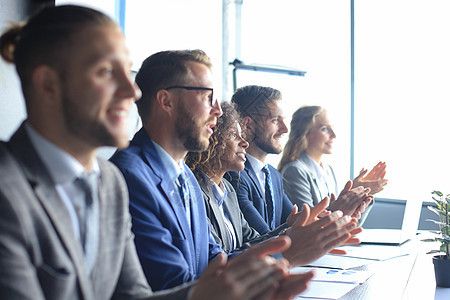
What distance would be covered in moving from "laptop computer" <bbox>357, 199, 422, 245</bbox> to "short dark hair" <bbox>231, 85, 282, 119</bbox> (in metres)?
1.18

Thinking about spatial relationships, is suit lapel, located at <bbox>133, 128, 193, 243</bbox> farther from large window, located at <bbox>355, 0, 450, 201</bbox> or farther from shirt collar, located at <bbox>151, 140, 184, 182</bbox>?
large window, located at <bbox>355, 0, 450, 201</bbox>

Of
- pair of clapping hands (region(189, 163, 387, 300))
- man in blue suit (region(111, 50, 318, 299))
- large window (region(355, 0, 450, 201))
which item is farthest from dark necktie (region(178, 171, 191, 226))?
large window (region(355, 0, 450, 201))

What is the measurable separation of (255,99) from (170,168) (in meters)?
1.74

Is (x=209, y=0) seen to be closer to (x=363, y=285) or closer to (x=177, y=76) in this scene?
(x=177, y=76)

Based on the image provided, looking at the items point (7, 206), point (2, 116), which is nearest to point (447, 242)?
point (7, 206)

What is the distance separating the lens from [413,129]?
5.63 m

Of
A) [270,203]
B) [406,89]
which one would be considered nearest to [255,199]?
[270,203]

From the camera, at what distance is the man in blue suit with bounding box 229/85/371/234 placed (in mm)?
3133

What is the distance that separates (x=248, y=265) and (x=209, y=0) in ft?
19.6

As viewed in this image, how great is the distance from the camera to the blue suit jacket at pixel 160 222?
5.41ft

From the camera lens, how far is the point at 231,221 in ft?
8.83

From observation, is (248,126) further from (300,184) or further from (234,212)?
(234,212)

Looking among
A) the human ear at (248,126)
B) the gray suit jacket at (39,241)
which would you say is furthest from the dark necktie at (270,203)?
the gray suit jacket at (39,241)

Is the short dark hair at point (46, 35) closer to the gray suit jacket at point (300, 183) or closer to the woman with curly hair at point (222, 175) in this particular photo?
the woman with curly hair at point (222, 175)
